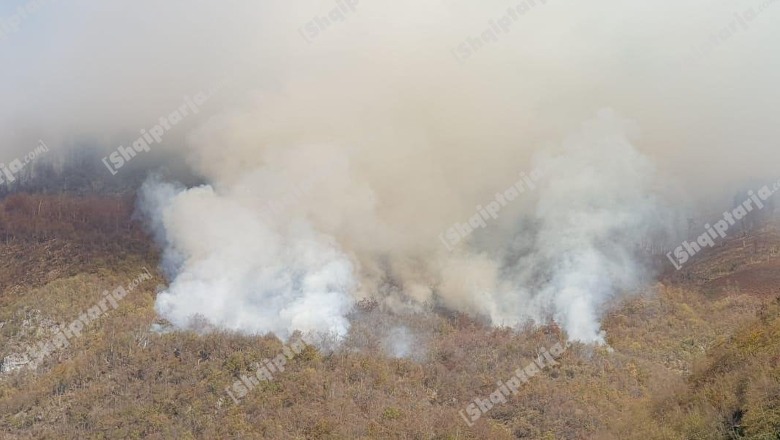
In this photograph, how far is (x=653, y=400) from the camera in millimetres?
80812

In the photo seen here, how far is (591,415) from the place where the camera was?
315 ft

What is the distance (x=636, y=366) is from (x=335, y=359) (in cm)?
5215

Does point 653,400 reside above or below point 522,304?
above

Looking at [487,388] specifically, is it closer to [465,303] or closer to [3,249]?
[465,303]

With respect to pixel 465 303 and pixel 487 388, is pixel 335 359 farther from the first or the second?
pixel 465 303

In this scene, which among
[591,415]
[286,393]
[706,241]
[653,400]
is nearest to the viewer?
[653,400]

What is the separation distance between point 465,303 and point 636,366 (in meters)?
56.6

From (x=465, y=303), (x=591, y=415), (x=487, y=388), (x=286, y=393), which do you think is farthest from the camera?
(x=465, y=303)

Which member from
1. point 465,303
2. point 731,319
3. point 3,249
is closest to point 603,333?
point 731,319

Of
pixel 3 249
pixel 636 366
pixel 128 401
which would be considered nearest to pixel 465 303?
pixel 636 366

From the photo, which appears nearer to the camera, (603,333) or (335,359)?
(335,359)

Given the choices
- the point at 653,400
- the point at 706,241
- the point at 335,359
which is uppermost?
the point at 335,359

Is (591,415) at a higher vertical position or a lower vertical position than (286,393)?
lower

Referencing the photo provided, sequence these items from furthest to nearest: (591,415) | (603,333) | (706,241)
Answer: (706,241), (603,333), (591,415)
